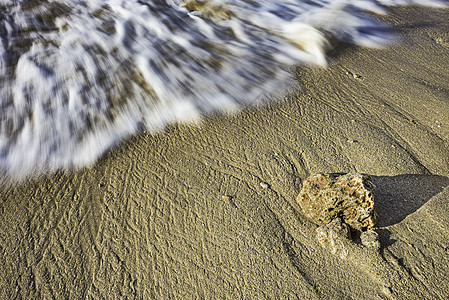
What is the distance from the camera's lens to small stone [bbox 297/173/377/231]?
5.50 feet

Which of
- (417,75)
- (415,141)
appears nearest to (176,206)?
(415,141)

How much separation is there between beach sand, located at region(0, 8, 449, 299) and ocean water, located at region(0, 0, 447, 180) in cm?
19

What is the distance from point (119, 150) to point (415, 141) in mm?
1873

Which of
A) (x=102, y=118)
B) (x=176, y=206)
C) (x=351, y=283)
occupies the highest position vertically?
(x=102, y=118)

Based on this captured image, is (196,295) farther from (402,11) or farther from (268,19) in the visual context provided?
(402,11)

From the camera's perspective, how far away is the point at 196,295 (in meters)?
1.50

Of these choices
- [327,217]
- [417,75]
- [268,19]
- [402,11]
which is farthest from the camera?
[402,11]

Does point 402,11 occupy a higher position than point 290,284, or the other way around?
point 402,11

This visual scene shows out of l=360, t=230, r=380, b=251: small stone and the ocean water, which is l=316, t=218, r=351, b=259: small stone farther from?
the ocean water

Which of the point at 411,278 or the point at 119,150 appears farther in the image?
the point at 119,150

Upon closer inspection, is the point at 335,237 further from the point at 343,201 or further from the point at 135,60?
the point at 135,60

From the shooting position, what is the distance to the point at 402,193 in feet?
6.29

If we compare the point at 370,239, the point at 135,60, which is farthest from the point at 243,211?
the point at 135,60

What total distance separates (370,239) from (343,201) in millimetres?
212
